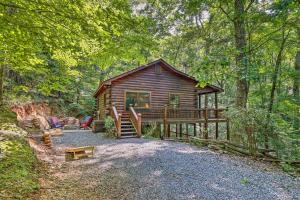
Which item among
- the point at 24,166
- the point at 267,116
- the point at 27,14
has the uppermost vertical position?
the point at 27,14

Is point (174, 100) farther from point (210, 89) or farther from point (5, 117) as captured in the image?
point (5, 117)

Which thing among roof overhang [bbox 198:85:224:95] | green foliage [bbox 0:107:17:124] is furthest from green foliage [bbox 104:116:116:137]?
roof overhang [bbox 198:85:224:95]

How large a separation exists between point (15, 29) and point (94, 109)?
1851 cm

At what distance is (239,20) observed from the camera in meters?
8.59

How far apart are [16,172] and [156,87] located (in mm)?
11049

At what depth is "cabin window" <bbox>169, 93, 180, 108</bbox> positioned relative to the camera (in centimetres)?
1490

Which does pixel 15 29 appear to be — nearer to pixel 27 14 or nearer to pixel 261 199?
pixel 27 14

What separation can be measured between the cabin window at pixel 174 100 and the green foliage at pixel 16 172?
10.8 meters

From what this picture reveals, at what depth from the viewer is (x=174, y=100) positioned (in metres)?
15.1

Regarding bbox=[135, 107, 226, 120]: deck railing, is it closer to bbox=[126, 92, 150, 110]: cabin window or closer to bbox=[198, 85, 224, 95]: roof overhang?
bbox=[126, 92, 150, 110]: cabin window

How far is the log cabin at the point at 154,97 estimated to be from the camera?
40.7ft

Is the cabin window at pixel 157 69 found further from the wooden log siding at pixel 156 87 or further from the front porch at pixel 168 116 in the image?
the front porch at pixel 168 116

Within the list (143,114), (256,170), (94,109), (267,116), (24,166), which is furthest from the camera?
(94,109)

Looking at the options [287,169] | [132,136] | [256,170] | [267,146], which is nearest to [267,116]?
[267,146]
